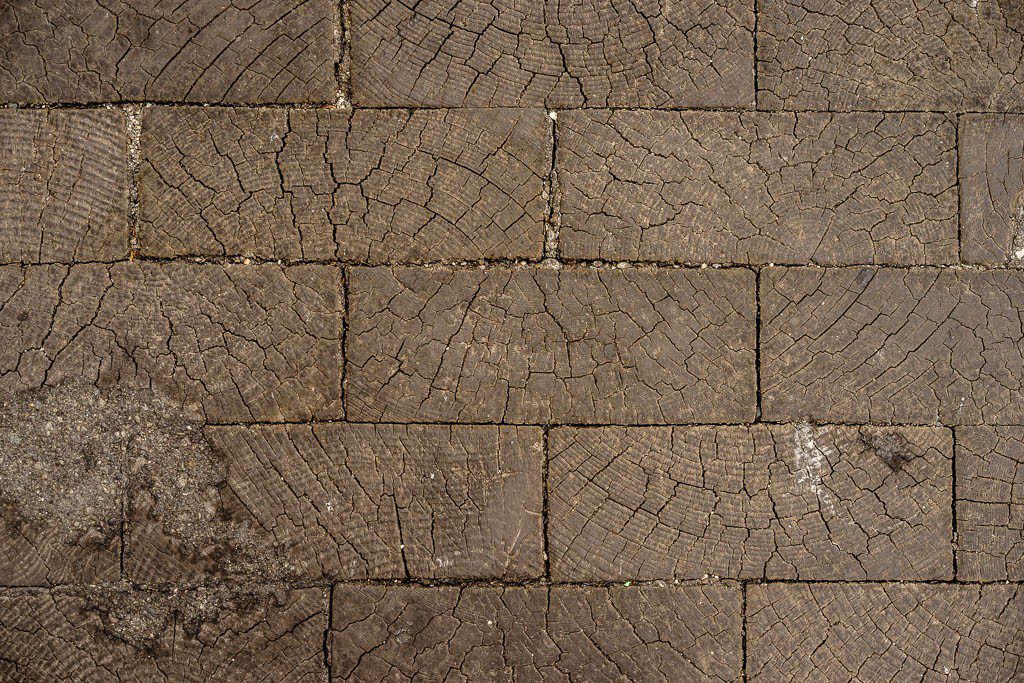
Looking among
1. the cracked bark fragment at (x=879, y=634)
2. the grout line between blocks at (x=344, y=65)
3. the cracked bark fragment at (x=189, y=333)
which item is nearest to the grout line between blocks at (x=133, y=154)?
the cracked bark fragment at (x=189, y=333)

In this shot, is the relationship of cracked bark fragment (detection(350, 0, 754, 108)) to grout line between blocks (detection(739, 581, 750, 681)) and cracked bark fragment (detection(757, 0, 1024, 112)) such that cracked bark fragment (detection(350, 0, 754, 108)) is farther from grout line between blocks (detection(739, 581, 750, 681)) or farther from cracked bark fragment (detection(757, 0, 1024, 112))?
grout line between blocks (detection(739, 581, 750, 681))

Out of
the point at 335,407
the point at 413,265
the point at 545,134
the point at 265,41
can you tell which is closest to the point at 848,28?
the point at 545,134

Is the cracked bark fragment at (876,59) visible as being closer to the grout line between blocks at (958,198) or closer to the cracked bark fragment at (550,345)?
the grout line between blocks at (958,198)

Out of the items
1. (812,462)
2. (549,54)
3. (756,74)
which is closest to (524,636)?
(812,462)

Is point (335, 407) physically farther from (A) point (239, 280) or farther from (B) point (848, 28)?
(B) point (848, 28)

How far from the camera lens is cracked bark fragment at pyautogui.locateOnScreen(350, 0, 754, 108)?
120 inches

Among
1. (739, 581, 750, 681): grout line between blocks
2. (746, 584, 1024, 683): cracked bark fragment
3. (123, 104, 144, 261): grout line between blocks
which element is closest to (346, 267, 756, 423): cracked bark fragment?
(739, 581, 750, 681): grout line between blocks

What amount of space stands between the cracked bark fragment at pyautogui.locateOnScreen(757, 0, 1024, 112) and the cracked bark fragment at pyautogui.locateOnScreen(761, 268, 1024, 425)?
841 mm

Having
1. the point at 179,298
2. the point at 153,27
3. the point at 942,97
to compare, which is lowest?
the point at 179,298

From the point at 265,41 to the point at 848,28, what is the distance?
2.80 metres

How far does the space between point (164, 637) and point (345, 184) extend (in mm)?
2274

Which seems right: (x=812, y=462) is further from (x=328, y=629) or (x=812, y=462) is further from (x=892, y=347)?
(x=328, y=629)

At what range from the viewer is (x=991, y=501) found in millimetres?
3010

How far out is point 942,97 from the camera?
306 centimetres
